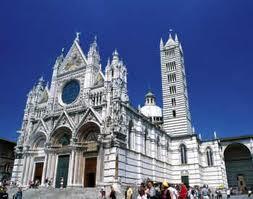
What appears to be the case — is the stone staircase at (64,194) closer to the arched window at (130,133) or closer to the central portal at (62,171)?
the central portal at (62,171)

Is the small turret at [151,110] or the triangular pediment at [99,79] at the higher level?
the small turret at [151,110]

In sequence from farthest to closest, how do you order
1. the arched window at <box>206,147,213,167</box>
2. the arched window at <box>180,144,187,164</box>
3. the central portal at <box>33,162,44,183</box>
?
the arched window at <box>206,147,213,167</box>
the arched window at <box>180,144,187,164</box>
the central portal at <box>33,162,44,183</box>

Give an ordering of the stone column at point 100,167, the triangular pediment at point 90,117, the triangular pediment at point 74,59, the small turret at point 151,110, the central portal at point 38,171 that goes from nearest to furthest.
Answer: the stone column at point 100,167, the triangular pediment at point 90,117, the central portal at point 38,171, the triangular pediment at point 74,59, the small turret at point 151,110

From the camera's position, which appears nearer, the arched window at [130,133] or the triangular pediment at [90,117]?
the triangular pediment at [90,117]

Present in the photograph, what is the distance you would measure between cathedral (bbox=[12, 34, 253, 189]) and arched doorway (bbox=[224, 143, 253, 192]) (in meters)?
1.12

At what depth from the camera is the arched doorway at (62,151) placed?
24953 millimetres

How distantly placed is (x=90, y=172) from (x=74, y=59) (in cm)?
1436

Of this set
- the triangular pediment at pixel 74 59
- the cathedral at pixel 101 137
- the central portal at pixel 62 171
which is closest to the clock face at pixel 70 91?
the cathedral at pixel 101 137

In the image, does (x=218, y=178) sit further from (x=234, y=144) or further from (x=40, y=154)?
(x=40, y=154)

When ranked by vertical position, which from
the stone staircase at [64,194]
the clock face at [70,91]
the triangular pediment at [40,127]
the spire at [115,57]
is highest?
the spire at [115,57]

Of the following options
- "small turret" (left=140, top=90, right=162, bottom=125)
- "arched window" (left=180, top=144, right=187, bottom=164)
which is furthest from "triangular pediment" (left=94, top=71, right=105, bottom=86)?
"small turret" (left=140, top=90, right=162, bottom=125)

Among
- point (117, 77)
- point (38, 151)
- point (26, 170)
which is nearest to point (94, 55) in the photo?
point (117, 77)

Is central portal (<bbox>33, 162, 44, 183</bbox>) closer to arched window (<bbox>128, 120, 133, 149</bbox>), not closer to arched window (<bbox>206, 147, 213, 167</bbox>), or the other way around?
arched window (<bbox>128, 120, 133, 149</bbox>)

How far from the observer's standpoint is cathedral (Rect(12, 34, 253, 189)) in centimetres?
2339
